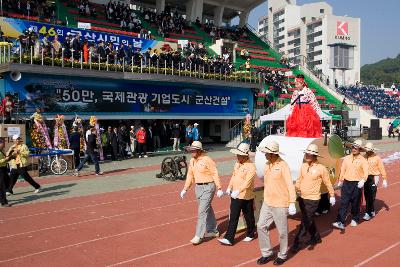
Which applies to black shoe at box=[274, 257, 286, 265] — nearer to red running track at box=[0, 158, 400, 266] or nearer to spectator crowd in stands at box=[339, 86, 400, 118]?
red running track at box=[0, 158, 400, 266]

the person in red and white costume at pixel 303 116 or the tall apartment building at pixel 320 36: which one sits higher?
the tall apartment building at pixel 320 36

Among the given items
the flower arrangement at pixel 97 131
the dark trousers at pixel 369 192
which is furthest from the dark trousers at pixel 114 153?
the dark trousers at pixel 369 192

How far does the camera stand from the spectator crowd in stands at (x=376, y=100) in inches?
1789

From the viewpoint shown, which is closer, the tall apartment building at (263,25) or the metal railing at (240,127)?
the metal railing at (240,127)

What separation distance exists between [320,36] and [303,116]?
338 ft

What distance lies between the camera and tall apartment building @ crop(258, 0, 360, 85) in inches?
3954

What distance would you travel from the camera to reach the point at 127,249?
7387 millimetres

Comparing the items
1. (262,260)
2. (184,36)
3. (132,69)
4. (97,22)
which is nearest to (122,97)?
(132,69)

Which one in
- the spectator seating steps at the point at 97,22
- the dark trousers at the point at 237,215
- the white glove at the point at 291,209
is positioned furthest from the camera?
the spectator seating steps at the point at 97,22

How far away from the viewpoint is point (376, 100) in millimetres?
→ 47750

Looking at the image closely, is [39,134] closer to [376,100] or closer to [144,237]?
[144,237]

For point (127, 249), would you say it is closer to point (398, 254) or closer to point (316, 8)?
point (398, 254)

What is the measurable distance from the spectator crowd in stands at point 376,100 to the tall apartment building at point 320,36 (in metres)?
43.9

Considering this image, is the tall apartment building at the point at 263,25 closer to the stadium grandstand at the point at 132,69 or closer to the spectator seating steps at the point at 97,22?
the stadium grandstand at the point at 132,69
